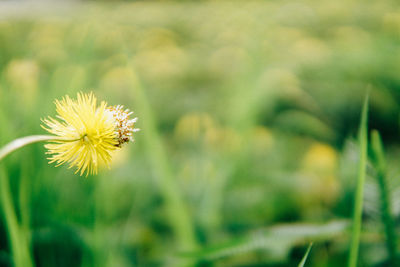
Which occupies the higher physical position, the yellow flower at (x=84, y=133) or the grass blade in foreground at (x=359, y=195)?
the yellow flower at (x=84, y=133)

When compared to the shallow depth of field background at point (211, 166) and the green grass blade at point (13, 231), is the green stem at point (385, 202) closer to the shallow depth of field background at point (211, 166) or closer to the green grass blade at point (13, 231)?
the shallow depth of field background at point (211, 166)

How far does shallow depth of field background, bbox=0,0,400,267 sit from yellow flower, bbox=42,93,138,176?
205 mm

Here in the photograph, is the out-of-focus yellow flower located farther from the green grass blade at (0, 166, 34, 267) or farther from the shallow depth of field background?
the green grass blade at (0, 166, 34, 267)

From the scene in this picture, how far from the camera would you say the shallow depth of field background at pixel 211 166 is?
1.61ft

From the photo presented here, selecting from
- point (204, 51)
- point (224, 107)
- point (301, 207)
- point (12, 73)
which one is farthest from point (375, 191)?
point (204, 51)

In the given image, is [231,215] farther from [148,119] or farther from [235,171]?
[148,119]

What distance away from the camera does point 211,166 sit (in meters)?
0.78

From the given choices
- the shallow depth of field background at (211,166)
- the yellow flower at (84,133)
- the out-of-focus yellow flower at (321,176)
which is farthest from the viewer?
the out-of-focus yellow flower at (321,176)

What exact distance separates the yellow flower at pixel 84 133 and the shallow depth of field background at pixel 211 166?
21cm

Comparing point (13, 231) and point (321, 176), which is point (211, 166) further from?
point (13, 231)

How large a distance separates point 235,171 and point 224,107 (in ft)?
1.86

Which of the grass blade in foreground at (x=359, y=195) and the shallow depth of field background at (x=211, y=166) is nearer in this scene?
the grass blade in foreground at (x=359, y=195)

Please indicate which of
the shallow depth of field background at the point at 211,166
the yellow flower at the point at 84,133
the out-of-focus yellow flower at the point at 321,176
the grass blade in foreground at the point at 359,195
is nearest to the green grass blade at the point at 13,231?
the shallow depth of field background at the point at 211,166

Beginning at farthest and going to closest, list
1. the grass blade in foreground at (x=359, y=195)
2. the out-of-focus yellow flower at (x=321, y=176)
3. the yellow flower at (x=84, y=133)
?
the out-of-focus yellow flower at (x=321, y=176)
the grass blade in foreground at (x=359, y=195)
the yellow flower at (x=84, y=133)
